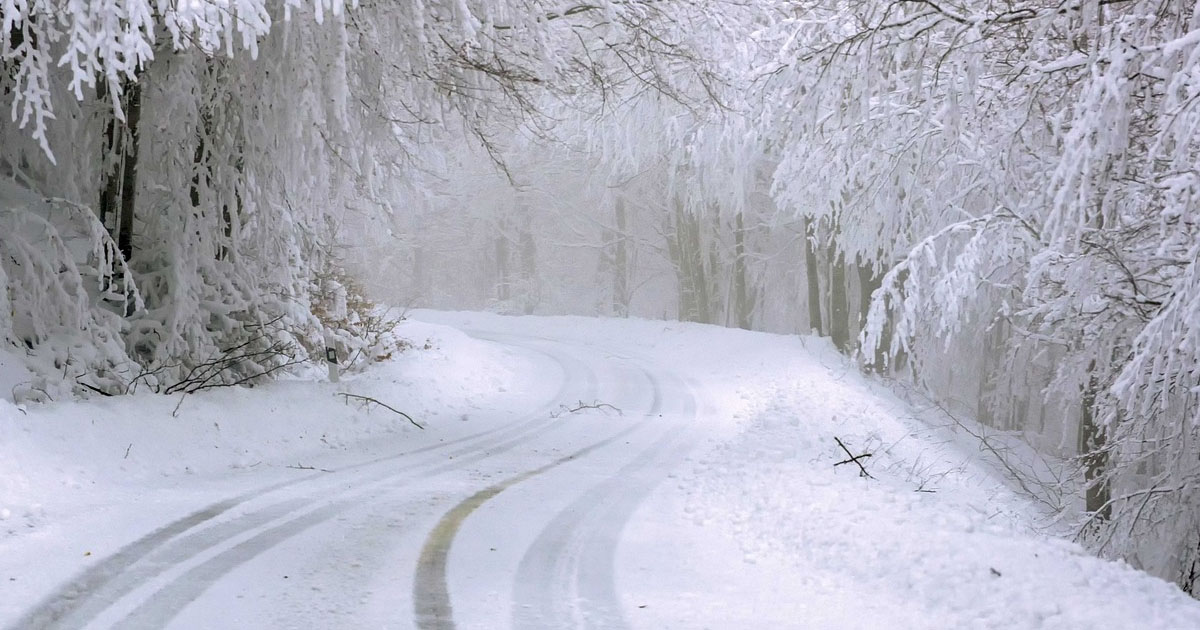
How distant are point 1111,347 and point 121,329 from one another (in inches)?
385

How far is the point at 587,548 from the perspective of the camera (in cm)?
623

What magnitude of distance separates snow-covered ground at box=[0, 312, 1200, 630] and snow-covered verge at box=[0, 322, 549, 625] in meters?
0.03

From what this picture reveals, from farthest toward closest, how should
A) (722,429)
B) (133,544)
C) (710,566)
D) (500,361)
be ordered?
(500,361), (722,429), (710,566), (133,544)

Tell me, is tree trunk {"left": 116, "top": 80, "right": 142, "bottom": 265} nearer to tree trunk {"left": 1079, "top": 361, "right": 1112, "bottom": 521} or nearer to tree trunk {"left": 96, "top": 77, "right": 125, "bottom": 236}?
tree trunk {"left": 96, "top": 77, "right": 125, "bottom": 236}

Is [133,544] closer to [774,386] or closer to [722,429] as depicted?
[722,429]

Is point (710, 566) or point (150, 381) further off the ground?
point (150, 381)

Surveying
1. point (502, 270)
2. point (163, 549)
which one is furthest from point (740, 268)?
point (163, 549)

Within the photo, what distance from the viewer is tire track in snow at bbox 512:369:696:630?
4.72m

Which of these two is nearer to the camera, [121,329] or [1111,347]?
[1111,347]

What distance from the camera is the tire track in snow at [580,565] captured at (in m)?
4.72

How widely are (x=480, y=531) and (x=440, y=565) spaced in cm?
96

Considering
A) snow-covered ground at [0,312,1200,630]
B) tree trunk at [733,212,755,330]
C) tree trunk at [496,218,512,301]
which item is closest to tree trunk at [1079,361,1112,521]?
snow-covered ground at [0,312,1200,630]

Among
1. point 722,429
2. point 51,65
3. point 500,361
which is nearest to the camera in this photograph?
point 51,65

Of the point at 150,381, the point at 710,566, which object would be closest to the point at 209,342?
the point at 150,381
